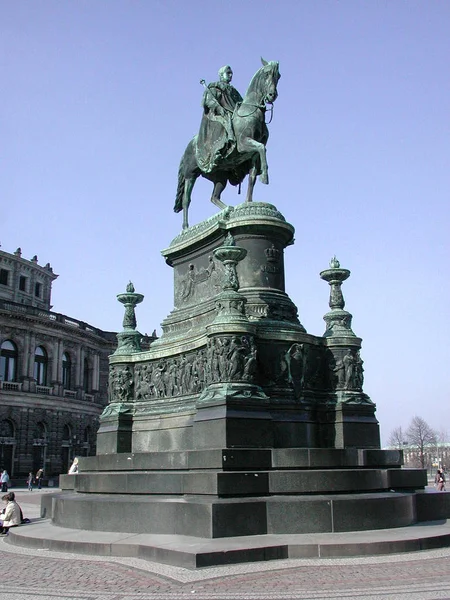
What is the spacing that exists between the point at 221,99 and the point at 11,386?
50.7 metres

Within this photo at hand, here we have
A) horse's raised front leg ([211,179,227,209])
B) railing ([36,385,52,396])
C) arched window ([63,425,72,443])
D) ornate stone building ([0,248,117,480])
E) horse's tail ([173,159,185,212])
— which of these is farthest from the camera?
arched window ([63,425,72,443])

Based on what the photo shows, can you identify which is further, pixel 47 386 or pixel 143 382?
pixel 47 386

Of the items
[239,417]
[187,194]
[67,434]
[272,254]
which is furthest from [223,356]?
[67,434]

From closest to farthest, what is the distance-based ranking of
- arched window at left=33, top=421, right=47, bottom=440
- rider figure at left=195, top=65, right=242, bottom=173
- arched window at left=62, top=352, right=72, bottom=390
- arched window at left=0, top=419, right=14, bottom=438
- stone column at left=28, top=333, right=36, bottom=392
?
rider figure at left=195, top=65, right=242, bottom=173 → arched window at left=0, top=419, right=14, bottom=438 → arched window at left=33, top=421, right=47, bottom=440 → stone column at left=28, top=333, right=36, bottom=392 → arched window at left=62, top=352, right=72, bottom=390

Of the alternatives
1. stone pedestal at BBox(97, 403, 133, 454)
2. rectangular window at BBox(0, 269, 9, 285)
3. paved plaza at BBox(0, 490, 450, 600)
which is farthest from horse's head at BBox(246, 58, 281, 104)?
rectangular window at BBox(0, 269, 9, 285)

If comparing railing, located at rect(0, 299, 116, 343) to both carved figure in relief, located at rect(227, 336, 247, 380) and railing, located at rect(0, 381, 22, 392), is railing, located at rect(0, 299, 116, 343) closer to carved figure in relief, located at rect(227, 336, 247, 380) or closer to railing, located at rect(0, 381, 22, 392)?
railing, located at rect(0, 381, 22, 392)

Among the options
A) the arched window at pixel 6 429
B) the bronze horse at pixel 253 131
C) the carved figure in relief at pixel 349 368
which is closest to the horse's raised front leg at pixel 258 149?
the bronze horse at pixel 253 131

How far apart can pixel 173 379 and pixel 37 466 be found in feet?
167

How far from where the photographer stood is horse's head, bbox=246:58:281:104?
15570 mm

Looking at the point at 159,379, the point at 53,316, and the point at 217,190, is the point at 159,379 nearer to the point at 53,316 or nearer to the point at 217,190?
the point at 217,190

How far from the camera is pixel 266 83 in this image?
51.4 feet

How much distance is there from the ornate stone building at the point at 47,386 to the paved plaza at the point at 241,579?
175 feet

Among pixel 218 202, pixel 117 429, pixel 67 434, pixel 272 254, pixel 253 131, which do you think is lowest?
pixel 117 429

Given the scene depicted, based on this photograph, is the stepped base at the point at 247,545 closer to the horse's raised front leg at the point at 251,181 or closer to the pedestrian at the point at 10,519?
the pedestrian at the point at 10,519
